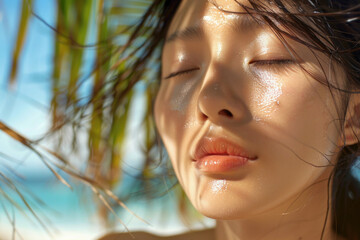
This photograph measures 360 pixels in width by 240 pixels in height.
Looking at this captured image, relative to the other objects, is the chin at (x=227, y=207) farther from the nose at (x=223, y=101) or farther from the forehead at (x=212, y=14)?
the forehead at (x=212, y=14)

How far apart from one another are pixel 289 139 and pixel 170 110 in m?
0.23

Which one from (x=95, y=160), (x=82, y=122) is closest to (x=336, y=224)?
(x=82, y=122)

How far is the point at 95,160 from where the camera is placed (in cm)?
148

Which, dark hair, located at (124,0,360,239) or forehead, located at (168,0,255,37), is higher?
forehead, located at (168,0,255,37)

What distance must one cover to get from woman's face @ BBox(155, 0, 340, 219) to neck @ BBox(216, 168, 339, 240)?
0.18 feet

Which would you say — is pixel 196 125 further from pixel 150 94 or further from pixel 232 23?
pixel 150 94

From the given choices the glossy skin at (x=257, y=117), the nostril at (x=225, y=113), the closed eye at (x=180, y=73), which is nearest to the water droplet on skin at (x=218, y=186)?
the glossy skin at (x=257, y=117)

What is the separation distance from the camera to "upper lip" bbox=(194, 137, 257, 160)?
0.71 meters

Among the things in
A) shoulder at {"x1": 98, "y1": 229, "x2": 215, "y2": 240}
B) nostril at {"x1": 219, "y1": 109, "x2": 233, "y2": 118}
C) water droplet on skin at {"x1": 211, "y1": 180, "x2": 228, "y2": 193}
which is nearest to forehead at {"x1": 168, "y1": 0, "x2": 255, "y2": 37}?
nostril at {"x1": 219, "y1": 109, "x2": 233, "y2": 118}

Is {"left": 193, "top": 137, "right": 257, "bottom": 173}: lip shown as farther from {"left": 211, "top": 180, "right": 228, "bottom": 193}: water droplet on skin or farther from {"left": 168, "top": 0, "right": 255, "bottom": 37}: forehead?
{"left": 168, "top": 0, "right": 255, "bottom": 37}: forehead

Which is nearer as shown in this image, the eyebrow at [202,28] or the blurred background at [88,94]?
the eyebrow at [202,28]

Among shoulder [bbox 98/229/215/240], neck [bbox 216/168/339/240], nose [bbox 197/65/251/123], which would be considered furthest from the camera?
shoulder [bbox 98/229/215/240]

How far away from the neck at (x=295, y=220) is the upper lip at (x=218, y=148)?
150 mm

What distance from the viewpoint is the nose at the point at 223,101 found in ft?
2.30
